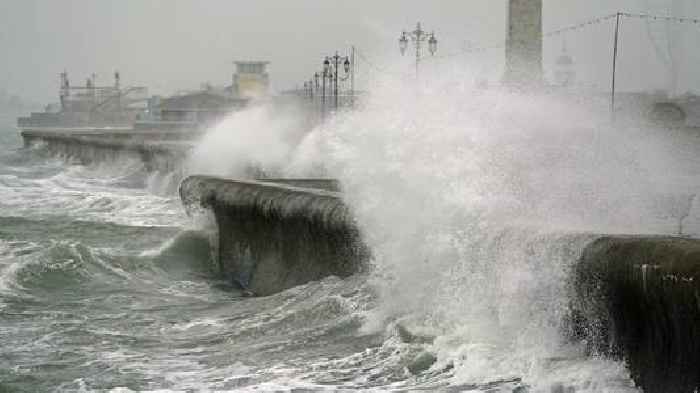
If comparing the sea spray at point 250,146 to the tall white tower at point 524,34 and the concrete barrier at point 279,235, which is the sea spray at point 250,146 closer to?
the tall white tower at point 524,34

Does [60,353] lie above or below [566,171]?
below

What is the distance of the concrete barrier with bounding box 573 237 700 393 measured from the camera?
5.70 metres

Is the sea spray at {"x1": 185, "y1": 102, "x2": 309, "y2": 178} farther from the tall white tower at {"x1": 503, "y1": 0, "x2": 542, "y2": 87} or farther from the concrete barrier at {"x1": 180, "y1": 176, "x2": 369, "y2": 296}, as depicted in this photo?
the concrete barrier at {"x1": 180, "y1": 176, "x2": 369, "y2": 296}

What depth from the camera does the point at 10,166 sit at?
2010 inches

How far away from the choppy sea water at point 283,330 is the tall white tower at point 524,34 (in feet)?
75.9

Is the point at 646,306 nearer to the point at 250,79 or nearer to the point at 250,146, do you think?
the point at 250,146

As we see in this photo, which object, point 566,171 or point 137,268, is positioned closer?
point 566,171

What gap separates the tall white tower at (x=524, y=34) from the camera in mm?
36000

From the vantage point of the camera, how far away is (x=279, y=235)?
1218 centimetres

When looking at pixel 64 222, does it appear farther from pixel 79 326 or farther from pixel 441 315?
pixel 441 315

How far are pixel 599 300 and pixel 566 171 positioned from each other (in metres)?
5.01

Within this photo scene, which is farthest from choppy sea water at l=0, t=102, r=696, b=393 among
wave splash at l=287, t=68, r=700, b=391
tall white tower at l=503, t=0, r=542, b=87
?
tall white tower at l=503, t=0, r=542, b=87

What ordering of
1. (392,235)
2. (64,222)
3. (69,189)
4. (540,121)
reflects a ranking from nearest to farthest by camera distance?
(392,235) → (540,121) → (64,222) → (69,189)

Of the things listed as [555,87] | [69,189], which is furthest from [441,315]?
[69,189]
